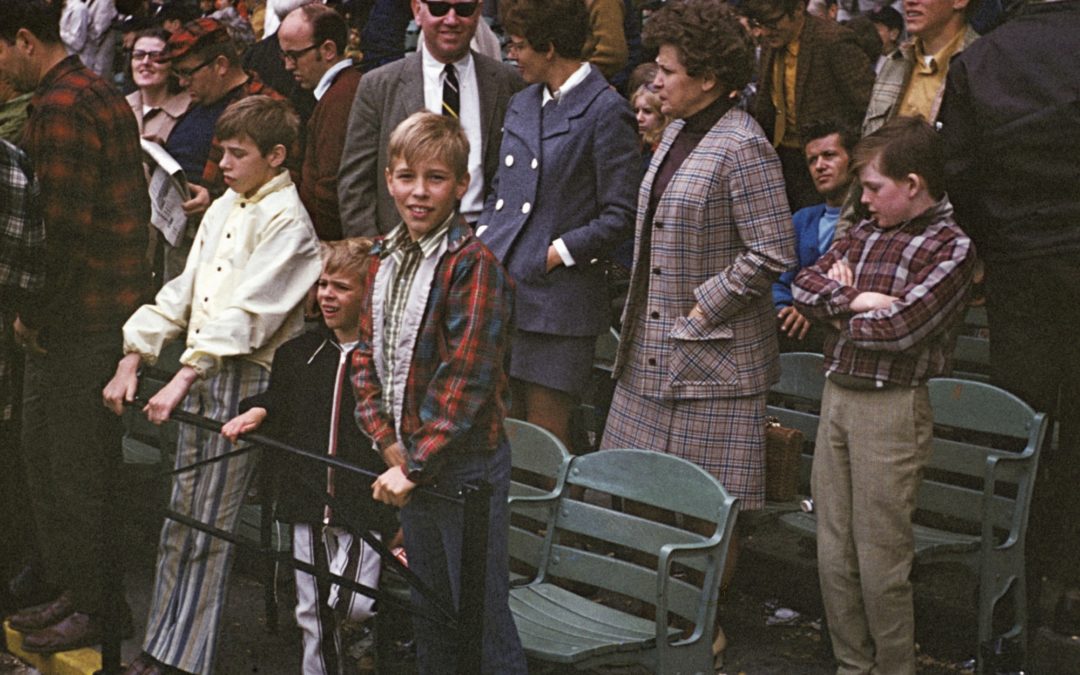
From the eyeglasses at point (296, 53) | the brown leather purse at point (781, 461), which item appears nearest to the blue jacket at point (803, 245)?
the brown leather purse at point (781, 461)

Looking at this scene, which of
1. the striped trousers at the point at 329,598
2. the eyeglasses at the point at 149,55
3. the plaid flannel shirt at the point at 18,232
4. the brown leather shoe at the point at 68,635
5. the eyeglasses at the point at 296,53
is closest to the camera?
the striped trousers at the point at 329,598

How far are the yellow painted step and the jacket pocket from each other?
2.24 metres

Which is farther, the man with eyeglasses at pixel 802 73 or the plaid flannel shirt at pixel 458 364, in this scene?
the man with eyeglasses at pixel 802 73

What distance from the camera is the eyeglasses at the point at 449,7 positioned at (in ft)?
17.7

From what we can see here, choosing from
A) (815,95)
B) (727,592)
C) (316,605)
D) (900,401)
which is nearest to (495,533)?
(316,605)

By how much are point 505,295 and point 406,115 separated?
2.00 m

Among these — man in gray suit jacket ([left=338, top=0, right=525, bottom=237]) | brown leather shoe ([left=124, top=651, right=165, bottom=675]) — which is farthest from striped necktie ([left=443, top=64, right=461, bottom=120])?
brown leather shoe ([left=124, top=651, right=165, bottom=675])

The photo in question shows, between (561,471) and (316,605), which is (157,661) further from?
(561,471)

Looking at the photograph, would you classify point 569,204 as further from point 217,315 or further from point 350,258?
point 217,315

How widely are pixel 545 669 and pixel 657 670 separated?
1.09ft

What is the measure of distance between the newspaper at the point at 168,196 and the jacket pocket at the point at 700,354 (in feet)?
8.43

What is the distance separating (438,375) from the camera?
360 cm

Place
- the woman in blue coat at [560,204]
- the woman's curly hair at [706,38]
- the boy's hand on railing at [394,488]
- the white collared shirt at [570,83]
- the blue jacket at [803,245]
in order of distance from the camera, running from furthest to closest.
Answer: the blue jacket at [803,245] → the white collared shirt at [570,83] → the woman in blue coat at [560,204] → the woman's curly hair at [706,38] → the boy's hand on railing at [394,488]

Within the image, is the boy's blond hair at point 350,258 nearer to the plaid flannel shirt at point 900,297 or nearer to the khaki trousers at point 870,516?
the plaid flannel shirt at point 900,297
